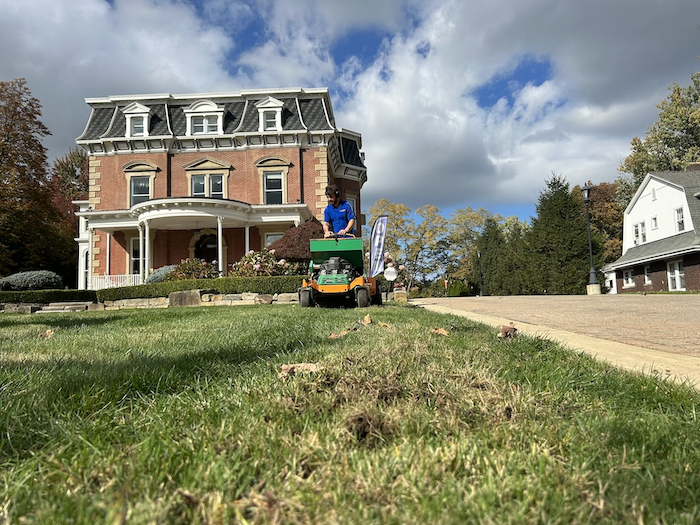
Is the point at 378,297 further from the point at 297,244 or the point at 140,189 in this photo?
the point at 140,189

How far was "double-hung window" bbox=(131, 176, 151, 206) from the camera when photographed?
22.2 m

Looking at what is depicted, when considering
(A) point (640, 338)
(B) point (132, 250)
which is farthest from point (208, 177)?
(A) point (640, 338)

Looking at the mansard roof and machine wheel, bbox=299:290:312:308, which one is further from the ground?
the mansard roof

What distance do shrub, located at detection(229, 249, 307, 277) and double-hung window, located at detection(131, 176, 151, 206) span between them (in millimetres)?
9608

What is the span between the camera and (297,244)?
1608 centimetres

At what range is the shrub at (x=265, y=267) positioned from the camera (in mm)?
14844

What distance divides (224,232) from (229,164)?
134 inches

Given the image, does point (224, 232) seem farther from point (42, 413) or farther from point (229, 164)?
point (42, 413)

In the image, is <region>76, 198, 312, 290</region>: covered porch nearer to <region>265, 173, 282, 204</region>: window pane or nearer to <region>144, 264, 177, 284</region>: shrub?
<region>265, 173, 282, 204</region>: window pane

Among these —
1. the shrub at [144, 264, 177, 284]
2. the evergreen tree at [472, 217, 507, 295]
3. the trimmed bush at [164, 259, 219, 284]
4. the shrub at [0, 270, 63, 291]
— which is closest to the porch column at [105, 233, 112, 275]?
the shrub at [0, 270, 63, 291]

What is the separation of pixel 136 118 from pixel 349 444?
81.8ft

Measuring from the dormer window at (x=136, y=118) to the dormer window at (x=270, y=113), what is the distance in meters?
5.54

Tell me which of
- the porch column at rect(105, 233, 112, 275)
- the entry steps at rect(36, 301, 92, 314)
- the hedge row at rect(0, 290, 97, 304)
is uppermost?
the porch column at rect(105, 233, 112, 275)

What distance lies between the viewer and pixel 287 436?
1.39 m
